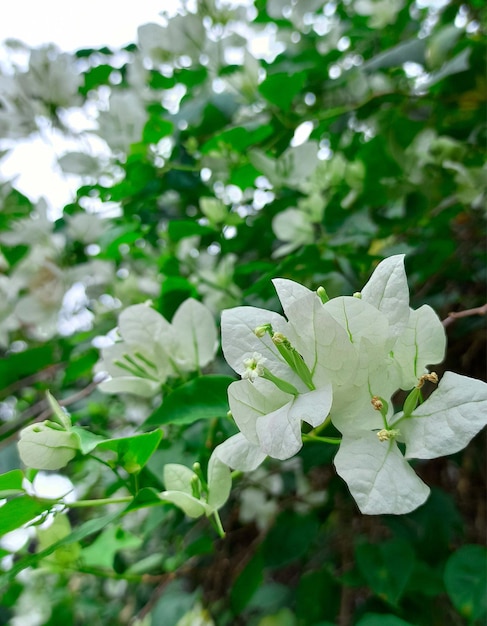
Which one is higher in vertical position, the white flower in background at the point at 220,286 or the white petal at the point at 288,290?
the white petal at the point at 288,290

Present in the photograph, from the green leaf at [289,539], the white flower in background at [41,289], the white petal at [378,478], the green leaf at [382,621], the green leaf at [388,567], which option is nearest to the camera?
the white petal at [378,478]

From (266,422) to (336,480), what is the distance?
0.44 m

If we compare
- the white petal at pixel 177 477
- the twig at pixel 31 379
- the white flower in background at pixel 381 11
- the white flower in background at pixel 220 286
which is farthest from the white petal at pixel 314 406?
the white flower in background at pixel 381 11

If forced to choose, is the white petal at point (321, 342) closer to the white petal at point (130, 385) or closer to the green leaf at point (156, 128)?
the white petal at point (130, 385)

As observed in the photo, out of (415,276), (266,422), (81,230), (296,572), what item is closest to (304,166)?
(415,276)

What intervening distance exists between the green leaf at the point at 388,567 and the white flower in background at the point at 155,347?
0.29 m

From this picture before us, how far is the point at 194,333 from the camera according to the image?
464 mm

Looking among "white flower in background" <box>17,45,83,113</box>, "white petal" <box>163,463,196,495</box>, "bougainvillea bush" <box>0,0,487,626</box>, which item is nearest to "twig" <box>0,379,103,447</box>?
"bougainvillea bush" <box>0,0,487,626</box>

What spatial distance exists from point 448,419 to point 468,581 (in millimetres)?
295

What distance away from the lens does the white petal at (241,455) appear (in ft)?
1.07

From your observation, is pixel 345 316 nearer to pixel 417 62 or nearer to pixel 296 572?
pixel 417 62

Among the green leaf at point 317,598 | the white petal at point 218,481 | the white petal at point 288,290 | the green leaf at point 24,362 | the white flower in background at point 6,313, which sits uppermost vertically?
the white petal at point 288,290

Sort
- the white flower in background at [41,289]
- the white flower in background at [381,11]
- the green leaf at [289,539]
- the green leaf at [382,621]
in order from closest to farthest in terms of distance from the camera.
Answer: the green leaf at [382,621] → the green leaf at [289,539] → the white flower in background at [41,289] → the white flower in background at [381,11]

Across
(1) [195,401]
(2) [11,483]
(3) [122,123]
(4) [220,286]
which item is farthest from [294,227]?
(2) [11,483]
